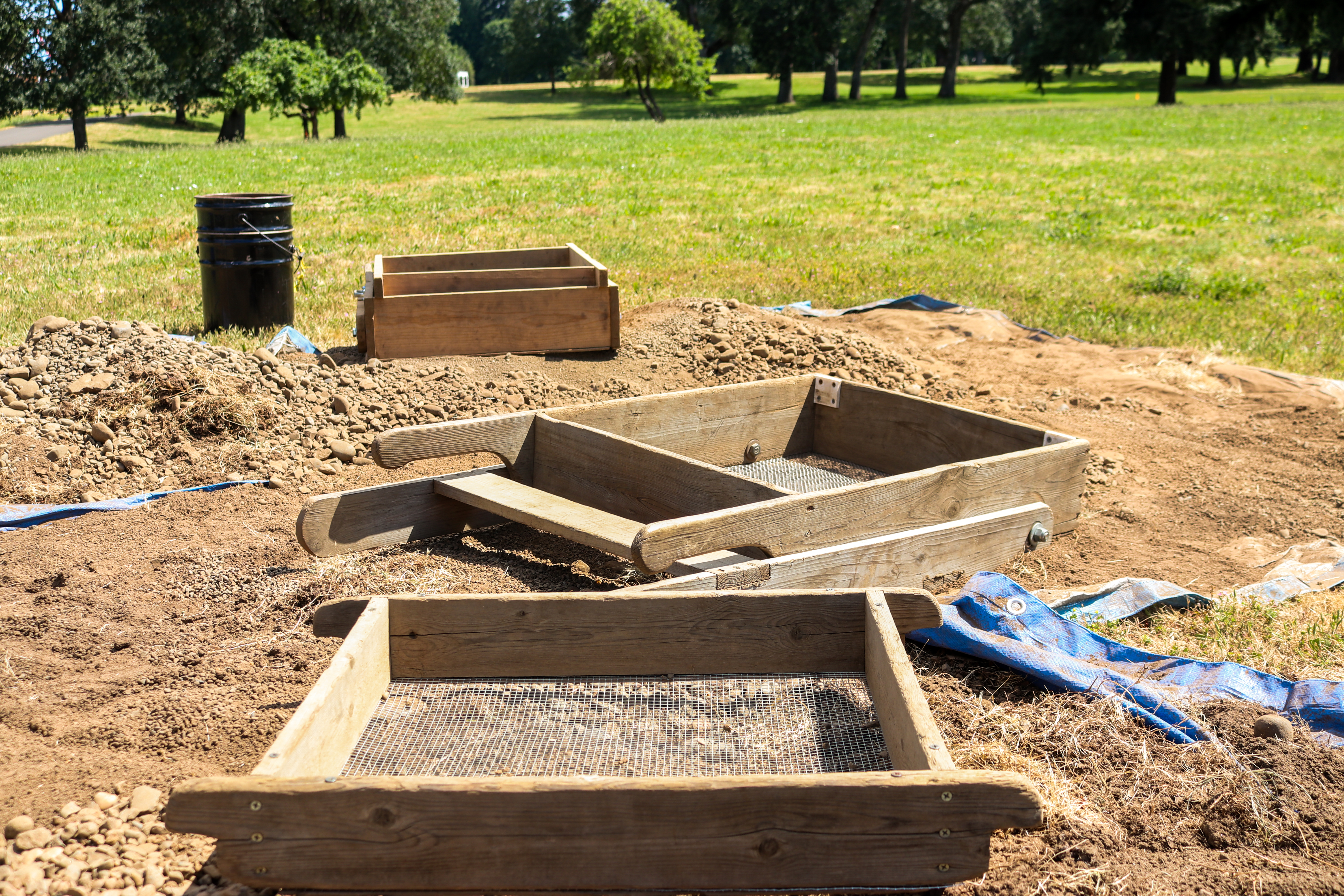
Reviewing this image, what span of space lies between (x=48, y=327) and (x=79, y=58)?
2795 cm

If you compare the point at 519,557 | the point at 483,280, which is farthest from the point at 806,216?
the point at 519,557

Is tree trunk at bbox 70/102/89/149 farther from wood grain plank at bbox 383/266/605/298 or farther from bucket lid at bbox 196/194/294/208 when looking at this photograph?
wood grain plank at bbox 383/266/605/298

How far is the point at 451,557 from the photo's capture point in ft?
13.9

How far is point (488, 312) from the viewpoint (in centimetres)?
665

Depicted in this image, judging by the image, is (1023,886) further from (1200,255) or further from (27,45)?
(27,45)

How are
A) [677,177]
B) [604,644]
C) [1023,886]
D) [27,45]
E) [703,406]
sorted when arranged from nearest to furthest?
[1023,886] < [604,644] < [703,406] < [677,177] < [27,45]

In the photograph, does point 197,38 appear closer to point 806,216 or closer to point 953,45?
point 806,216

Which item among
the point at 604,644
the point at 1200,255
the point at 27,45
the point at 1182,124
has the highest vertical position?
the point at 27,45

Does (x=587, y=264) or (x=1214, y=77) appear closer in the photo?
(x=587, y=264)

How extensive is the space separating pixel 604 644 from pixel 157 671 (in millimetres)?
1476

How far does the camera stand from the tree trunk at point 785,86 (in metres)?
46.0

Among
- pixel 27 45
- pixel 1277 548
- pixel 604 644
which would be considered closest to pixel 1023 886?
pixel 604 644

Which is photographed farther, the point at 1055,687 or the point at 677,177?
the point at 677,177

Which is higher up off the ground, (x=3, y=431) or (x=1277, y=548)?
(x=3, y=431)
